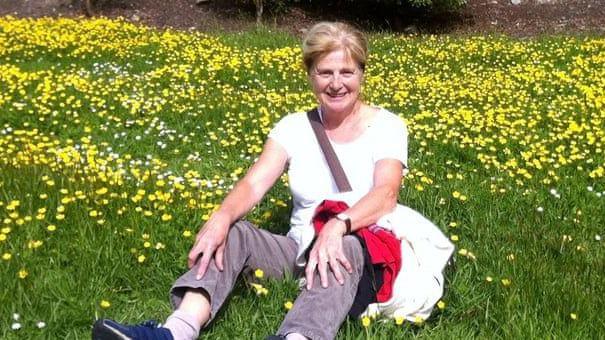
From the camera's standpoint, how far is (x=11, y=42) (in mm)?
10398

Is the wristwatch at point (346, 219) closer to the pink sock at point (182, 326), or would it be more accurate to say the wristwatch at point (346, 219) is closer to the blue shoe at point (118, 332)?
the pink sock at point (182, 326)

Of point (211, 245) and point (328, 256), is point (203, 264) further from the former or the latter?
point (328, 256)

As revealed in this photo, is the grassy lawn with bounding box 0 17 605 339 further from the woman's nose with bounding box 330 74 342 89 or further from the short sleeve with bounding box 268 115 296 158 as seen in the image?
the woman's nose with bounding box 330 74 342 89

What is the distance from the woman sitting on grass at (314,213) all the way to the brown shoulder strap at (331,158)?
0.14 feet

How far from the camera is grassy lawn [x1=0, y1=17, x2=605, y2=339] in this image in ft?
11.2

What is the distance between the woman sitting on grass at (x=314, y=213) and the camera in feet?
9.61

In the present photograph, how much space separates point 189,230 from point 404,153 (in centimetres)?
149

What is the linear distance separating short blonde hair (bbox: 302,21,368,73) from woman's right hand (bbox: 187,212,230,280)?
3.18ft

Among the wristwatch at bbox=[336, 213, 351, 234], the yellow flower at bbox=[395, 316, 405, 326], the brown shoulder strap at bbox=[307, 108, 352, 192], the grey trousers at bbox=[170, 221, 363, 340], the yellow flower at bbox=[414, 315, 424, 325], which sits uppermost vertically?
the brown shoulder strap at bbox=[307, 108, 352, 192]

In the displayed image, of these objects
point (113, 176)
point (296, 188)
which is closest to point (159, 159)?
point (113, 176)

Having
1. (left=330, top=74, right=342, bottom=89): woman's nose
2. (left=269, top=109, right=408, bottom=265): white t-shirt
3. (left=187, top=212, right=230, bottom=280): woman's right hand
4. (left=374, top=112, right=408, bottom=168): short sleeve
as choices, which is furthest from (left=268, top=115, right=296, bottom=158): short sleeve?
(left=187, top=212, right=230, bottom=280): woman's right hand

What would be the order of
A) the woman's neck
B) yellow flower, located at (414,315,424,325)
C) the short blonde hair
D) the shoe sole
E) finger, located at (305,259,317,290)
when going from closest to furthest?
1. the shoe sole
2. finger, located at (305,259,317,290)
3. yellow flower, located at (414,315,424,325)
4. the short blonde hair
5. the woman's neck

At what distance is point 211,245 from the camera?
3.08m

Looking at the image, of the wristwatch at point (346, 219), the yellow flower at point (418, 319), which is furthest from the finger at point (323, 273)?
the yellow flower at point (418, 319)
